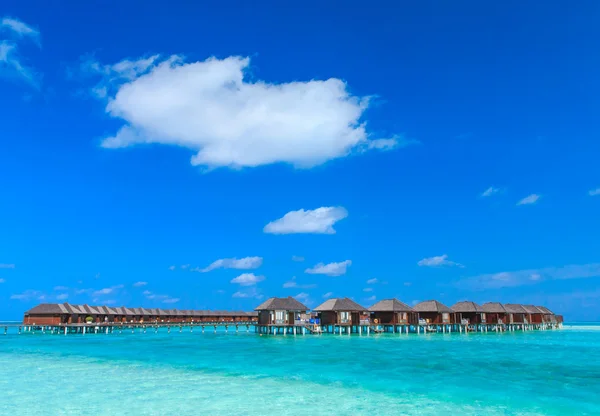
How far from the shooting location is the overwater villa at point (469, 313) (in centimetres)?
7006

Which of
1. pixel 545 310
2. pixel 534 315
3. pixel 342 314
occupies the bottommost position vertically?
pixel 534 315

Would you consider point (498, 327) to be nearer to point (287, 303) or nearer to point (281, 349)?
point (287, 303)

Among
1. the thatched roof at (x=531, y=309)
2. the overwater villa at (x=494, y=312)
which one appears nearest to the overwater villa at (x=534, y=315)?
the thatched roof at (x=531, y=309)

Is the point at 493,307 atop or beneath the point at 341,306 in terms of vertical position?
beneath

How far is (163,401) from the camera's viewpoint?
60.7 feet

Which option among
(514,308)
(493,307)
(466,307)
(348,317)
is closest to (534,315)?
(514,308)

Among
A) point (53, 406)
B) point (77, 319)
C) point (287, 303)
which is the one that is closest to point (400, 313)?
point (287, 303)

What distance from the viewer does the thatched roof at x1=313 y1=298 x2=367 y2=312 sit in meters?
60.8

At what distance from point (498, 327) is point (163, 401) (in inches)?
2638

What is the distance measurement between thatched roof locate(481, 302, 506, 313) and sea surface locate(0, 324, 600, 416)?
39108 millimetres

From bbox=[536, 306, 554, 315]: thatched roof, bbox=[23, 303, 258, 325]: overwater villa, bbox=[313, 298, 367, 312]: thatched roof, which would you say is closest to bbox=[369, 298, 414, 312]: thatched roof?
bbox=[313, 298, 367, 312]: thatched roof

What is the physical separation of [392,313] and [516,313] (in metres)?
27.7

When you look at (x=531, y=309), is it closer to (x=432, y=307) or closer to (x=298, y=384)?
(x=432, y=307)

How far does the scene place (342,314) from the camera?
61.1 m
